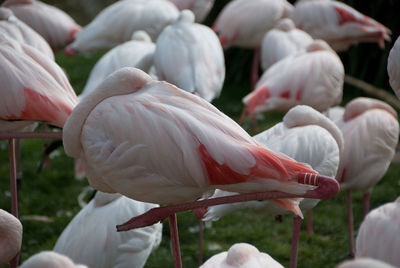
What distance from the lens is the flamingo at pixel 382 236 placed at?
2.39 m

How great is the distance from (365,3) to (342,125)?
11.2ft

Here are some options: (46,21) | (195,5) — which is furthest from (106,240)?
(195,5)

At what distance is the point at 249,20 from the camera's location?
21.7ft

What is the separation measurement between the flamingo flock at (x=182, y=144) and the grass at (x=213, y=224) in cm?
11

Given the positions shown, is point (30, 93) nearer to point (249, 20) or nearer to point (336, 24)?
point (249, 20)

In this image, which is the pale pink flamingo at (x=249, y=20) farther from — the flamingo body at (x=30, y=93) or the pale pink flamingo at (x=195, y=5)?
the flamingo body at (x=30, y=93)

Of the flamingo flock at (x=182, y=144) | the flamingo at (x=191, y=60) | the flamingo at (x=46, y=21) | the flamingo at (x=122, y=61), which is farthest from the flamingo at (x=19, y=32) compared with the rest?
the flamingo at (x=46, y=21)

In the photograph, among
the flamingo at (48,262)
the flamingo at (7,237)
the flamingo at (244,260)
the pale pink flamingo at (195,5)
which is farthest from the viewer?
the pale pink flamingo at (195,5)

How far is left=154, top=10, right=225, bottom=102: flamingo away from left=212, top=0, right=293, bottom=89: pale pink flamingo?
1.60 metres

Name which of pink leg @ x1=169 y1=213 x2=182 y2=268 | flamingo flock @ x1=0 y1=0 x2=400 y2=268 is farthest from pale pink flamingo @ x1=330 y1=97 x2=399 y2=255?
pink leg @ x1=169 y1=213 x2=182 y2=268

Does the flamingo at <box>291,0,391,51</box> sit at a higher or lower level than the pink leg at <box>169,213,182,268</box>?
lower

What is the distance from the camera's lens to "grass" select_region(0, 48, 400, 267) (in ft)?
14.6

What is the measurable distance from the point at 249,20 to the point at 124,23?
1.18 m

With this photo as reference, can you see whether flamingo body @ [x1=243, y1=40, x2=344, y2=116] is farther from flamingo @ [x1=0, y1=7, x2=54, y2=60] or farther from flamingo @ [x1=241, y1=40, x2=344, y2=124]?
flamingo @ [x1=0, y1=7, x2=54, y2=60]
